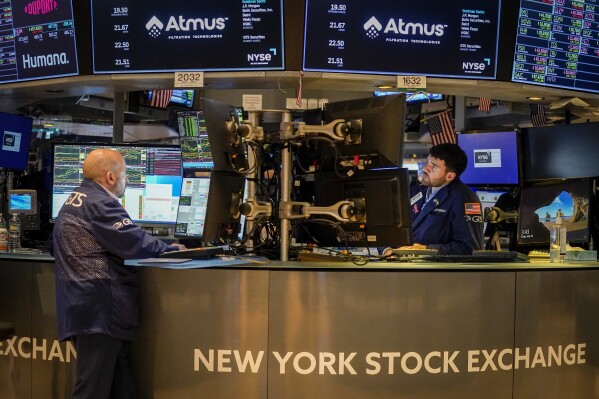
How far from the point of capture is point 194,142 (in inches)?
220

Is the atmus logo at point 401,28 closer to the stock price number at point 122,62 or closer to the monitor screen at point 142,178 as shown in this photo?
the stock price number at point 122,62

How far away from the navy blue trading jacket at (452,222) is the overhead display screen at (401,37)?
0.79 m

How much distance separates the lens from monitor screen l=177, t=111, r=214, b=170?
5562 millimetres

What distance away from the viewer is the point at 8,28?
5.07 m

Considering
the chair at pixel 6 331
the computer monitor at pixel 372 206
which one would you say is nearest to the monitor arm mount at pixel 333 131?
the computer monitor at pixel 372 206

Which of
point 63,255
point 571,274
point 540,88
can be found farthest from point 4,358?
point 540,88

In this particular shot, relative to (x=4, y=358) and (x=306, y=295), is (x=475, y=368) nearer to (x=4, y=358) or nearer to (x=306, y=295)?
(x=306, y=295)

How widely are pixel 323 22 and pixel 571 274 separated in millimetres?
1935

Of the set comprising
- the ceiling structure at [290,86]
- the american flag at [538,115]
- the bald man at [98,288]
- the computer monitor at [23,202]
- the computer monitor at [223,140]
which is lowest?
the bald man at [98,288]

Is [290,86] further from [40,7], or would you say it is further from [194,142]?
[40,7]

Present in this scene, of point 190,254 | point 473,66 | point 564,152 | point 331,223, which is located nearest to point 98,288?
point 190,254

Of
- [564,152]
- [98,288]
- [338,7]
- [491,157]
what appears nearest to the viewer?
[98,288]

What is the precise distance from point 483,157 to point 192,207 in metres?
2.29

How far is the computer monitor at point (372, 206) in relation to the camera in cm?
354
